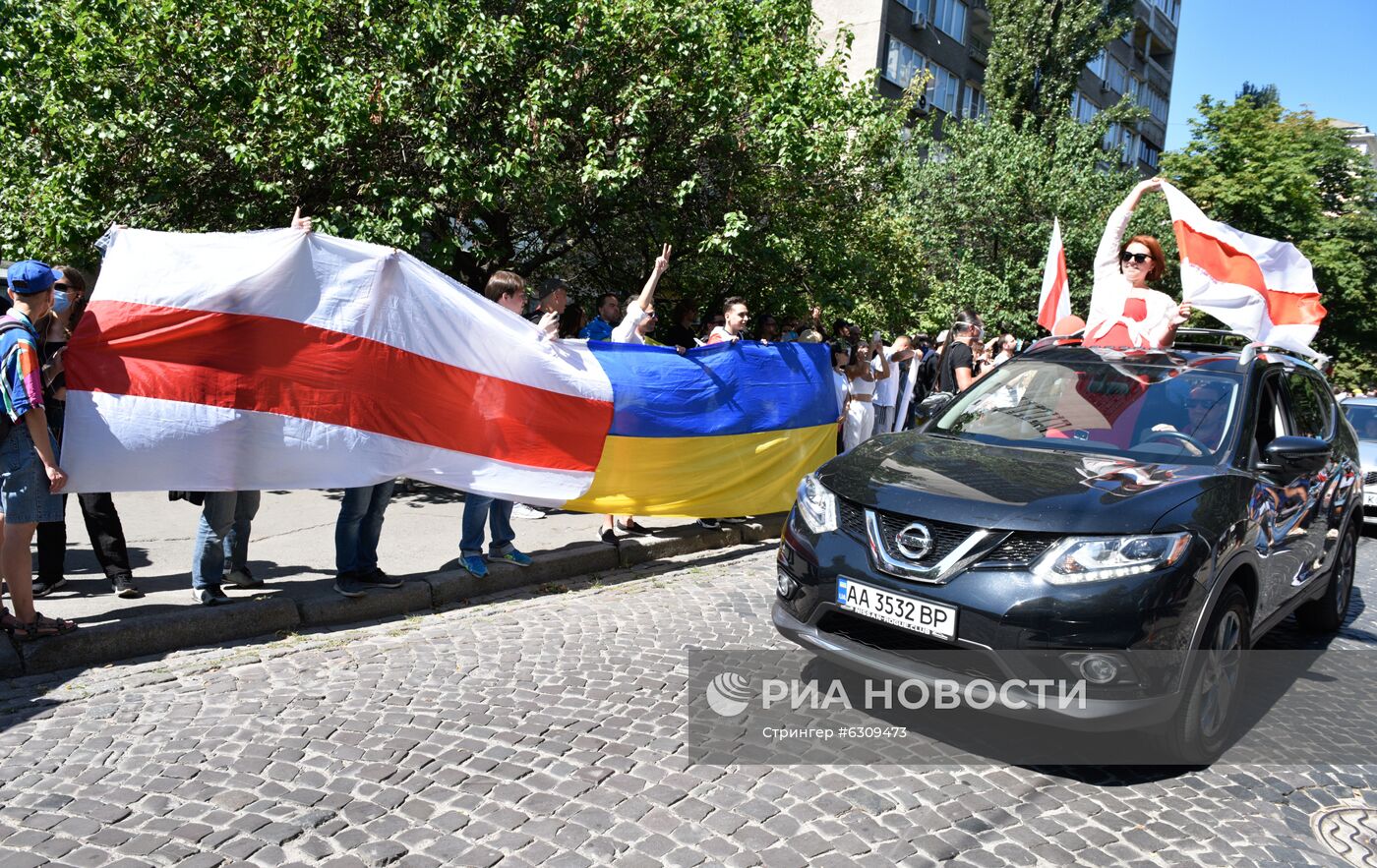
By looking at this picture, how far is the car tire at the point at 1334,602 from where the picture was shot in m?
6.61

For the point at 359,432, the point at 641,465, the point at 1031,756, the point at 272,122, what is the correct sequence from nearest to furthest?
the point at 1031,756 → the point at 359,432 → the point at 641,465 → the point at 272,122

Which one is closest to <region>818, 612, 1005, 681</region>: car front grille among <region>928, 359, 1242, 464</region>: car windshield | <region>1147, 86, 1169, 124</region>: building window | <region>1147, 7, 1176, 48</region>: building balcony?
<region>928, 359, 1242, 464</region>: car windshield

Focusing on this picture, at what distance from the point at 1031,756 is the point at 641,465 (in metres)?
4.09

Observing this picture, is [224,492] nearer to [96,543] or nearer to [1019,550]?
[96,543]

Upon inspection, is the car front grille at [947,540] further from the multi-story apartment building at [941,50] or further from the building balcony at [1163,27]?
the building balcony at [1163,27]

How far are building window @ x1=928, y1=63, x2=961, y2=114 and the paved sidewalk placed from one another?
29977mm

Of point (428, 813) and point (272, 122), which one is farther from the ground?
point (272, 122)

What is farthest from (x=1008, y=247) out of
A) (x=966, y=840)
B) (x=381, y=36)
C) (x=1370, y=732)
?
(x=966, y=840)

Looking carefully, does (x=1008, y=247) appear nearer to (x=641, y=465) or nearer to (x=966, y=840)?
(x=641, y=465)

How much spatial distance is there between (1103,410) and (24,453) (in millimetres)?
5484

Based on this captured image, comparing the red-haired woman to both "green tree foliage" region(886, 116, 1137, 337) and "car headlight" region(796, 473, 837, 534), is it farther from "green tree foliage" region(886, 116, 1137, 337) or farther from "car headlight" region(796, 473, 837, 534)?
"green tree foliage" region(886, 116, 1137, 337)

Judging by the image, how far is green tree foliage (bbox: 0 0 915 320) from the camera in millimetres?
8883

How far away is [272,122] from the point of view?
913cm

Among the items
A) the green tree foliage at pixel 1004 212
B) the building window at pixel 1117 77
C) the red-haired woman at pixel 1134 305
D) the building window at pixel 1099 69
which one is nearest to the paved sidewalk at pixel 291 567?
the red-haired woman at pixel 1134 305
